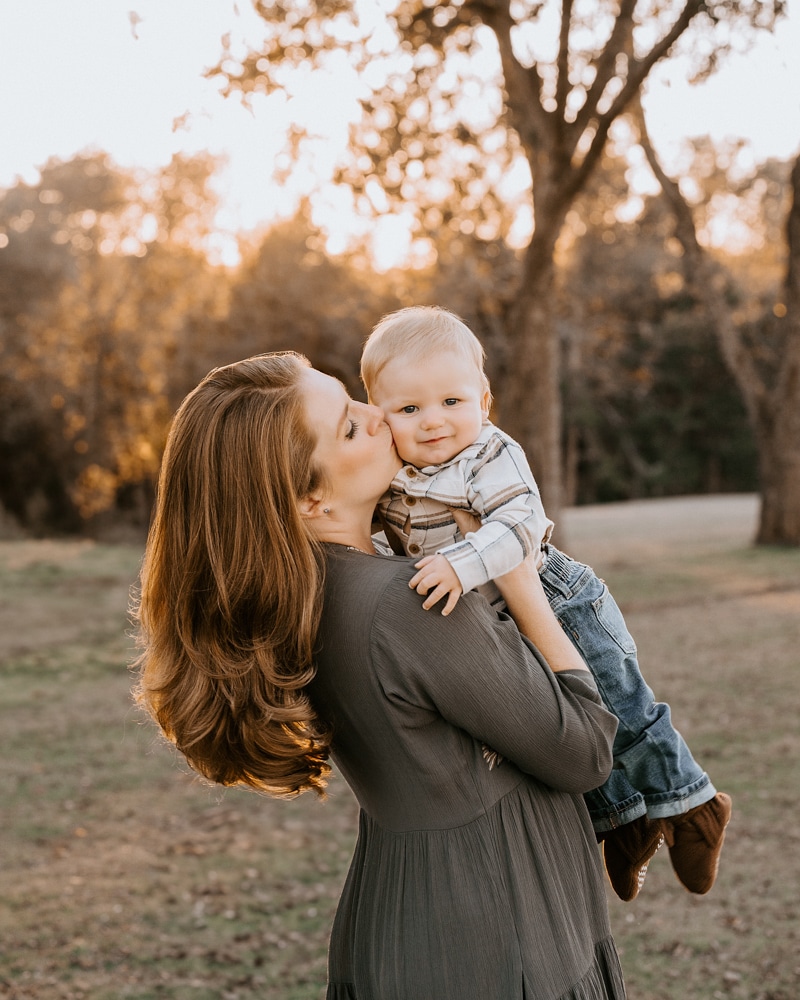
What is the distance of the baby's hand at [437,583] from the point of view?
1.78m

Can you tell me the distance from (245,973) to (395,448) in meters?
3.06

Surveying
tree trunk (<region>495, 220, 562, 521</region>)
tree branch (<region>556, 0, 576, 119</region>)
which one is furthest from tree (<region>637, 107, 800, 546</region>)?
tree branch (<region>556, 0, 576, 119</region>)

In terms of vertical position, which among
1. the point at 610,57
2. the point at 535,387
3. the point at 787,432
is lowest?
the point at 787,432

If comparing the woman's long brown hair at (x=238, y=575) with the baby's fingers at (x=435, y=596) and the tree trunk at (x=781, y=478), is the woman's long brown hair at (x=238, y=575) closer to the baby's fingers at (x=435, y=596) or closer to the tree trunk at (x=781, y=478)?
the baby's fingers at (x=435, y=596)

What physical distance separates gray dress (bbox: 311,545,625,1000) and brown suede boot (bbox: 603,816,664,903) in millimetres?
456

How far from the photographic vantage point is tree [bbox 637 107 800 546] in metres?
15.5

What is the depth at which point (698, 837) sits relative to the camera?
2479 millimetres

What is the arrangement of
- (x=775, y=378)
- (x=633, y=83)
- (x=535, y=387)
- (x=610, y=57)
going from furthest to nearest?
1. (x=775, y=378)
2. (x=535, y=387)
3. (x=610, y=57)
4. (x=633, y=83)

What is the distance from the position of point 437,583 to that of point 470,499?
0.44m

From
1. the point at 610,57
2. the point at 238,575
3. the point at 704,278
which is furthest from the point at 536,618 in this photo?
the point at 704,278

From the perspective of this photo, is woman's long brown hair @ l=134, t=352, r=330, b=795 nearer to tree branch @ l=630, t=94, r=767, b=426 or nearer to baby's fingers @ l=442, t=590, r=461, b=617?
baby's fingers @ l=442, t=590, r=461, b=617

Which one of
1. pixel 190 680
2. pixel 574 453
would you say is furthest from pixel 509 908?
pixel 574 453

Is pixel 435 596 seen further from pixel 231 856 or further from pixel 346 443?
pixel 231 856

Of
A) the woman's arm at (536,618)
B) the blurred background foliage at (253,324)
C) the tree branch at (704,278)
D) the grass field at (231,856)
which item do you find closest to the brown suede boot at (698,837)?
the woman's arm at (536,618)
